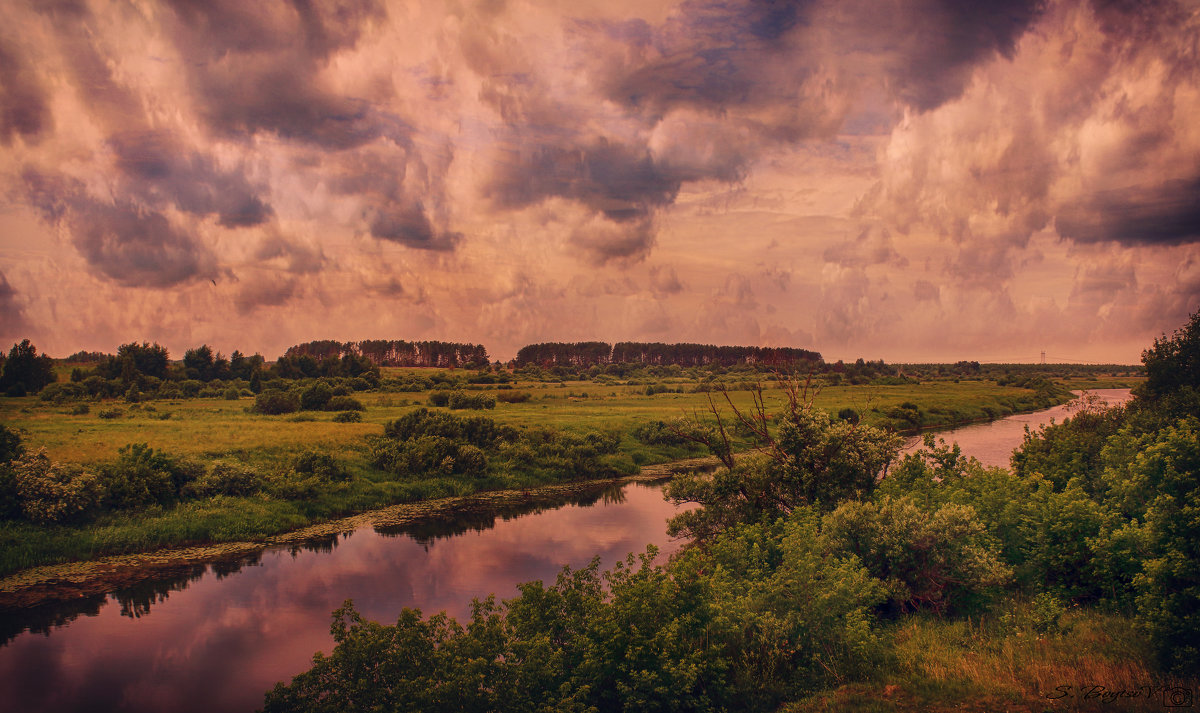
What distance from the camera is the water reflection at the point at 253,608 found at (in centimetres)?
1573

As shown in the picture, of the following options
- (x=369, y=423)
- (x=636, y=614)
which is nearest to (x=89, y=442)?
(x=369, y=423)

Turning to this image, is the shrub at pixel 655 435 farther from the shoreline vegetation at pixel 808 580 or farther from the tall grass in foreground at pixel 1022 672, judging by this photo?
the tall grass in foreground at pixel 1022 672

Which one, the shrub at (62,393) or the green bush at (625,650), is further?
the shrub at (62,393)

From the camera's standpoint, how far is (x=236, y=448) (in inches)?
1446

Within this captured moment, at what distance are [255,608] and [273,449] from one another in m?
19.1

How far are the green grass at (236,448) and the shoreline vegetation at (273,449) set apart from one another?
0.27 ft

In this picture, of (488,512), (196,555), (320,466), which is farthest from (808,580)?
(320,466)

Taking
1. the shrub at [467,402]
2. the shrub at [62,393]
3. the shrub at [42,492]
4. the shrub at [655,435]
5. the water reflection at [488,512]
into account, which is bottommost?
the water reflection at [488,512]

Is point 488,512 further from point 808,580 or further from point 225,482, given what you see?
point 808,580

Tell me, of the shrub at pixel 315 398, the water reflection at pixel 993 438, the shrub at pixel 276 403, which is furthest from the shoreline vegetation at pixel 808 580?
the shrub at pixel 315 398

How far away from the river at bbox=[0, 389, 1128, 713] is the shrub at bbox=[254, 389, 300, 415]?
36141mm

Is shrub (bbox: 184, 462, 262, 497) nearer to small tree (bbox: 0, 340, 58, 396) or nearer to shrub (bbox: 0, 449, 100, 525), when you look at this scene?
shrub (bbox: 0, 449, 100, 525)

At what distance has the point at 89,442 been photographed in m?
35.0

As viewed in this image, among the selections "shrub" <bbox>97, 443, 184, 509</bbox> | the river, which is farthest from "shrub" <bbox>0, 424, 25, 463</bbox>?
the river
